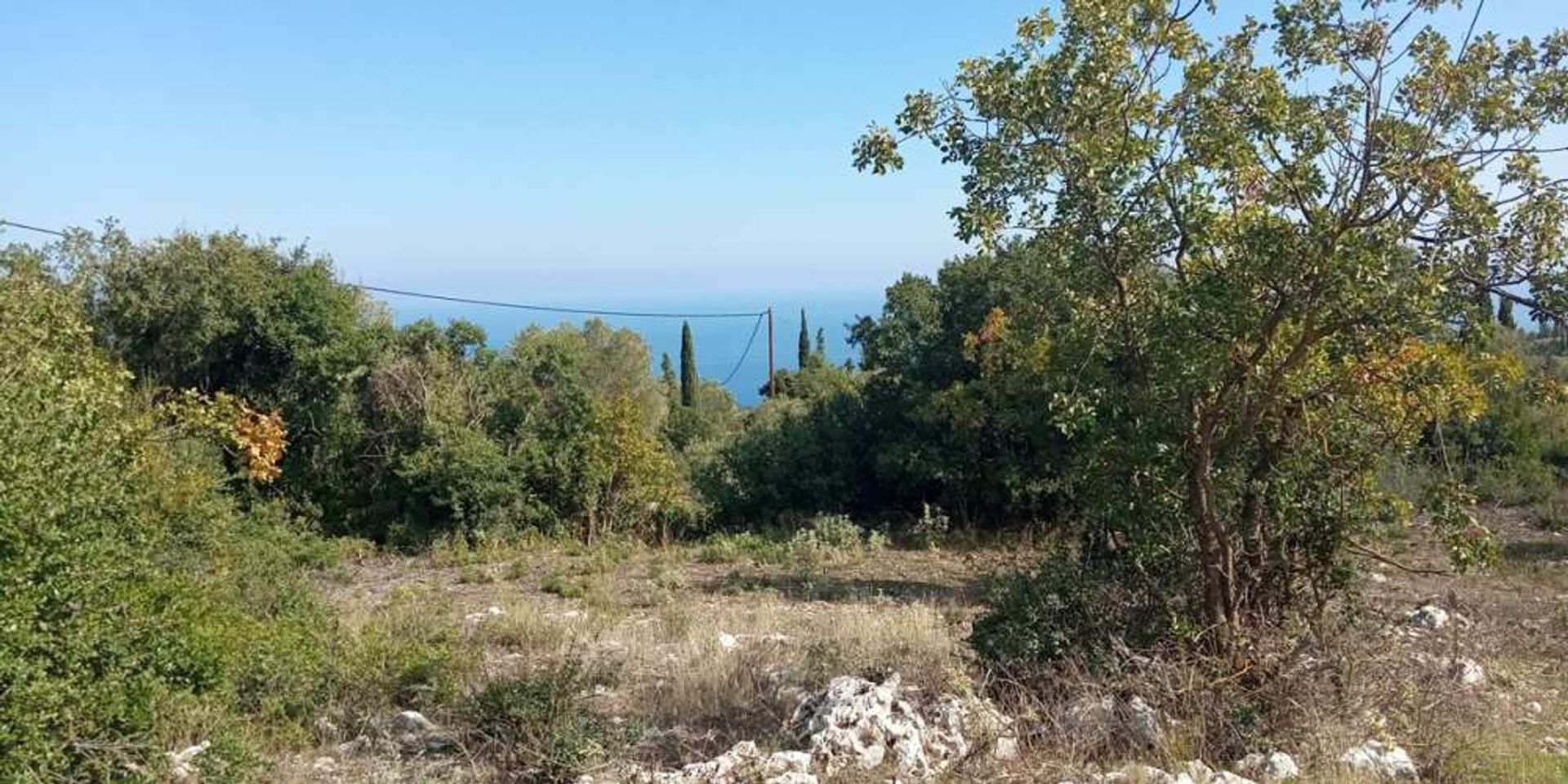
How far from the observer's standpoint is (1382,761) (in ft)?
16.8

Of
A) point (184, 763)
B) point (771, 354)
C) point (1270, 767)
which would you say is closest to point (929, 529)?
point (1270, 767)

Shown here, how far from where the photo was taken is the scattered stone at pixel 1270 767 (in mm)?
5000

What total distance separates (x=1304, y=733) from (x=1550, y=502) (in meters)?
12.9

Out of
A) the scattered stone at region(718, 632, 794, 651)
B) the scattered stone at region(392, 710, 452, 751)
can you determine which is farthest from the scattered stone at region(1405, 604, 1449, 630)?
the scattered stone at region(392, 710, 452, 751)

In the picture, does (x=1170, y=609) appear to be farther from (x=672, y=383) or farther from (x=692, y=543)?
(x=672, y=383)

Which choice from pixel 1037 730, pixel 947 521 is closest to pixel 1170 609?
→ pixel 1037 730

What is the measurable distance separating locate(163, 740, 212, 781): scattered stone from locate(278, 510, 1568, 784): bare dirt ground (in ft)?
1.46

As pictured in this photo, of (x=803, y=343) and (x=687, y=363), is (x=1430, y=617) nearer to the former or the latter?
(x=687, y=363)

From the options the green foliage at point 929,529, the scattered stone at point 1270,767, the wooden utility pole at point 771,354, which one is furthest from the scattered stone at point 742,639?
the wooden utility pole at point 771,354

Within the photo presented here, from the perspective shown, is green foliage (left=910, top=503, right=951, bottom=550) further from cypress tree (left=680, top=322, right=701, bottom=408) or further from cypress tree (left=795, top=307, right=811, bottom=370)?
cypress tree (left=795, top=307, right=811, bottom=370)

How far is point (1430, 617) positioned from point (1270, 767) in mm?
4034

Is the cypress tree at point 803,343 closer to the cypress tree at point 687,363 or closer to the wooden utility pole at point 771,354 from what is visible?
the cypress tree at point 687,363

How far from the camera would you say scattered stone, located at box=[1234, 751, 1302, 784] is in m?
5.00

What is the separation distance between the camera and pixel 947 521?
15969 millimetres
